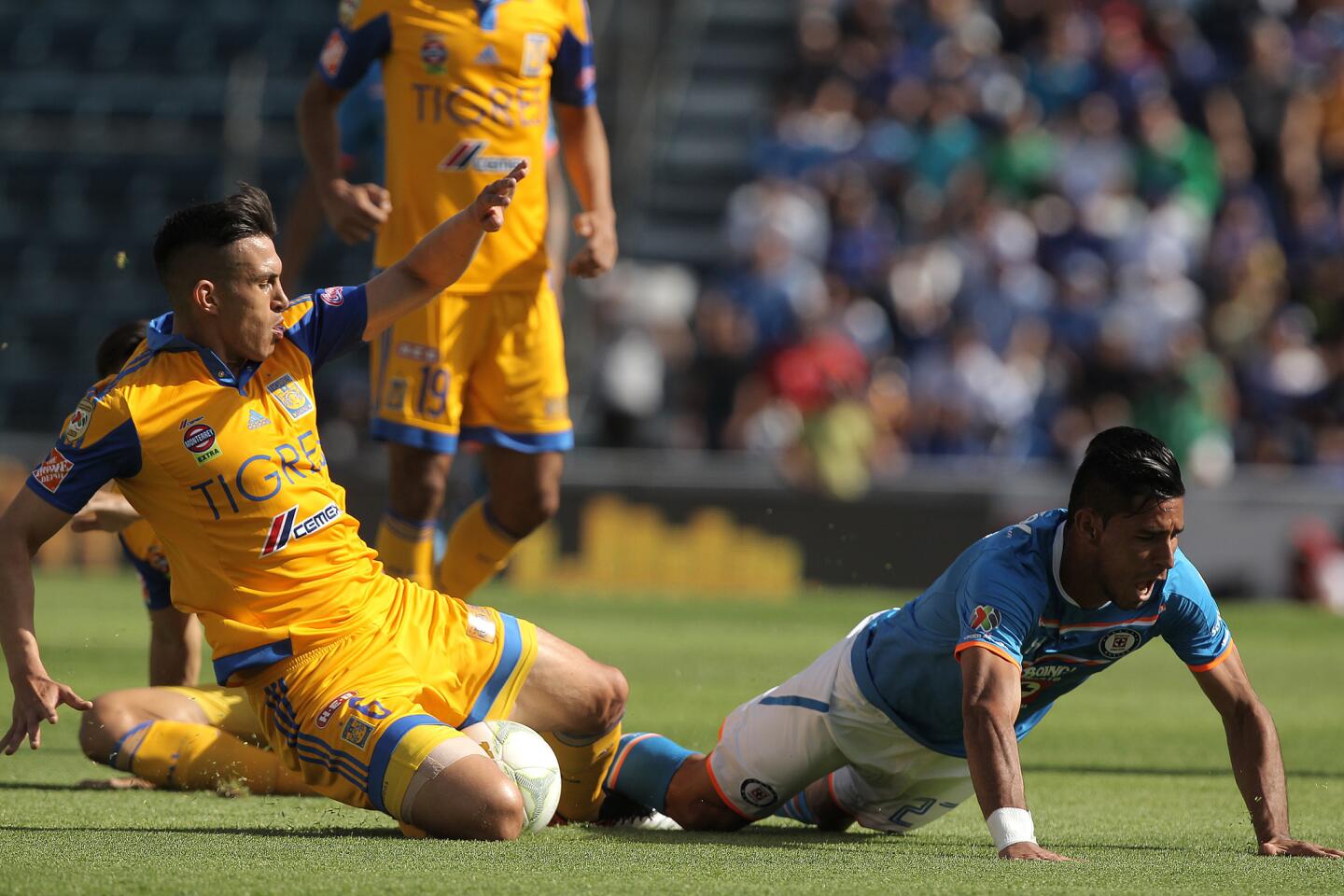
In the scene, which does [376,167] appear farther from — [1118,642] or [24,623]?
[1118,642]

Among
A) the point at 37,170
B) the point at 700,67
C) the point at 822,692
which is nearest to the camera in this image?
the point at 822,692

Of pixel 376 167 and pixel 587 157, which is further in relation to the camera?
pixel 376 167

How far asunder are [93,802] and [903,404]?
1169 cm

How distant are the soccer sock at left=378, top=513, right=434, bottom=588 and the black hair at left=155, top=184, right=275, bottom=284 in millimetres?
2397

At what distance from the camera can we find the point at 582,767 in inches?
216

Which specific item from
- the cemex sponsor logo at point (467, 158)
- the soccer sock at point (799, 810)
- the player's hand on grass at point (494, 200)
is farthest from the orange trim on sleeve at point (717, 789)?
the cemex sponsor logo at point (467, 158)

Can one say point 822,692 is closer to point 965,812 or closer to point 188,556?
point 965,812

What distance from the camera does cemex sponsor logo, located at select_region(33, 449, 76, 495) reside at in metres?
4.60

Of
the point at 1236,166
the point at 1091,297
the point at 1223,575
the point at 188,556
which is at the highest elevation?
the point at 1236,166

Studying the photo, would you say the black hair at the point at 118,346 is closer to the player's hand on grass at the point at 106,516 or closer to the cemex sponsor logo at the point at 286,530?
the player's hand on grass at the point at 106,516

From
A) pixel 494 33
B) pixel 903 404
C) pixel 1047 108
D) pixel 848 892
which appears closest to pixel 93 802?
pixel 848 892

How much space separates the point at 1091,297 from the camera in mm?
16656

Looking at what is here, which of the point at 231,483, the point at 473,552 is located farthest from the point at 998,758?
the point at 473,552

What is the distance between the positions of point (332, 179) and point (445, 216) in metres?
0.44
